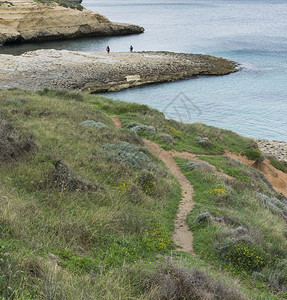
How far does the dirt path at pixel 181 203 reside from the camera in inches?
346

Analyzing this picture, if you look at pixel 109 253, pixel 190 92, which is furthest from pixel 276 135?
pixel 109 253

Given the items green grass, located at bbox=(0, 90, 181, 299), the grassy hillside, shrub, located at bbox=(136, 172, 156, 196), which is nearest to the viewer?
the grassy hillside

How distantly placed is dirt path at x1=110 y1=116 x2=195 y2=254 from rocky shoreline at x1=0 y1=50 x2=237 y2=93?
2656 centimetres

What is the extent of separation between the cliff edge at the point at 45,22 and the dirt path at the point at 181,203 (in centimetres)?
6030

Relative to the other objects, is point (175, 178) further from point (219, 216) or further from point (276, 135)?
point (276, 135)

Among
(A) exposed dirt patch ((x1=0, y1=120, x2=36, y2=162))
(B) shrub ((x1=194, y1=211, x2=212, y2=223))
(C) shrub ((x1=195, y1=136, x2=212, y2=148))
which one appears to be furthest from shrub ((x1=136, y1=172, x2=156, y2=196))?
(C) shrub ((x1=195, y1=136, x2=212, y2=148))

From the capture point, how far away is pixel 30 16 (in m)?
70.8

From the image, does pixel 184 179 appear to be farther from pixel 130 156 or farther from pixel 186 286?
pixel 186 286

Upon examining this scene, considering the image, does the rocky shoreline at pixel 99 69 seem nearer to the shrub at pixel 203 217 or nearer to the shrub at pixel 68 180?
the shrub at pixel 68 180

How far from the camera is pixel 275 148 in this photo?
92.0 feet

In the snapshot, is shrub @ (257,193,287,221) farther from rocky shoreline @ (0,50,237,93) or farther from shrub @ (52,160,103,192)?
rocky shoreline @ (0,50,237,93)

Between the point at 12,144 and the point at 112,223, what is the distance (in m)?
4.81

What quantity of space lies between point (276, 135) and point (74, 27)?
61895mm

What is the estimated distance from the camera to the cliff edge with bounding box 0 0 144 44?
221 feet
